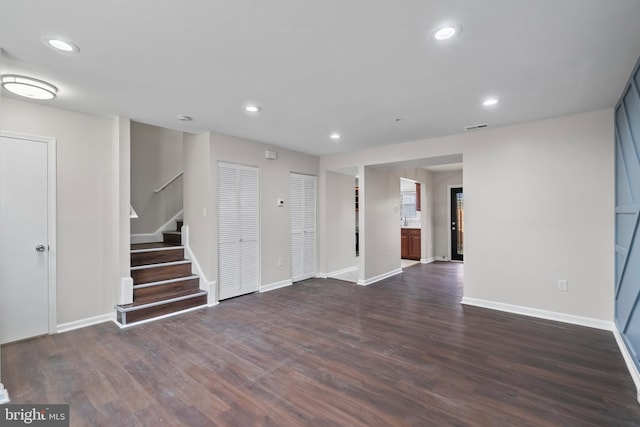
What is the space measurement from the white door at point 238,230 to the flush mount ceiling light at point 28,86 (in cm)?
204

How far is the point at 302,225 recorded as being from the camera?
5.84m

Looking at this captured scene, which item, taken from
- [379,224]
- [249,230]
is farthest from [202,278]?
[379,224]

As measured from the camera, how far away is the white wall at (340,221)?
20.4 feet

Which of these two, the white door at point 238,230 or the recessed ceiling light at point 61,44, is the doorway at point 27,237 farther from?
the white door at point 238,230

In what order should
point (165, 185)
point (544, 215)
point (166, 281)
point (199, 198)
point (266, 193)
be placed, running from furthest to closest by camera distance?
point (165, 185)
point (266, 193)
point (199, 198)
point (166, 281)
point (544, 215)

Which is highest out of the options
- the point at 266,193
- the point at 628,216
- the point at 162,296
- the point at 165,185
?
the point at 165,185

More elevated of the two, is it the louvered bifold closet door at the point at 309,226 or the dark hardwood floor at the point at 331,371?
the louvered bifold closet door at the point at 309,226

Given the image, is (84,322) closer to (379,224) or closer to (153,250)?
(153,250)

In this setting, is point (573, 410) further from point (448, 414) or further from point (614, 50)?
point (614, 50)

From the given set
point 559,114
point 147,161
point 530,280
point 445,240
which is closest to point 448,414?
point 530,280

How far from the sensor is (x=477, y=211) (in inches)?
167

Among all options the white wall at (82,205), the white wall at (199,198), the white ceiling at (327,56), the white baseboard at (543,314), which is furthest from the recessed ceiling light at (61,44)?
the white baseboard at (543,314)

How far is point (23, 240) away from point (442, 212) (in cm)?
846

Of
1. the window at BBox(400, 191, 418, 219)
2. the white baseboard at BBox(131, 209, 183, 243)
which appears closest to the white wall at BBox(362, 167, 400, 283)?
the window at BBox(400, 191, 418, 219)
